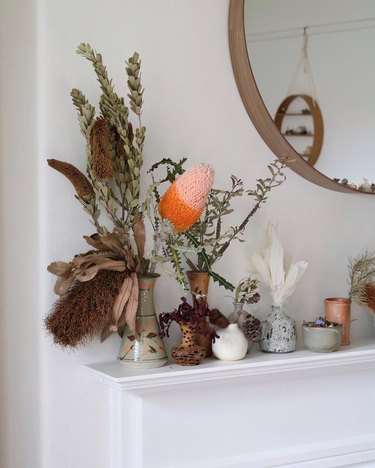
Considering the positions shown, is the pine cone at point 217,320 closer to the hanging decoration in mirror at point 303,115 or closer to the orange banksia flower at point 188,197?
the orange banksia flower at point 188,197

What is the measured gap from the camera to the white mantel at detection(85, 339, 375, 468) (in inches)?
57.7

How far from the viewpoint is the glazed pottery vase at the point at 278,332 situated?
5.20 ft

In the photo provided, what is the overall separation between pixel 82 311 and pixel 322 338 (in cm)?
54

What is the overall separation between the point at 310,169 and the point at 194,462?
2.25 ft

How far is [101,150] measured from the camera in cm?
137

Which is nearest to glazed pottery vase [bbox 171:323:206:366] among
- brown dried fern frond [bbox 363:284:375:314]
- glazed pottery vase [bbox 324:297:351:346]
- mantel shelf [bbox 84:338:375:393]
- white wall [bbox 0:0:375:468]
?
mantel shelf [bbox 84:338:375:393]

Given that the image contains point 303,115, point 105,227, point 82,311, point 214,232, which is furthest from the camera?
point 303,115

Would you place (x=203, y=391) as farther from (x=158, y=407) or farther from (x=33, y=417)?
(x=33, y=417)

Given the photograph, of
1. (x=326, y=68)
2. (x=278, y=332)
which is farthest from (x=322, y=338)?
(x=326, y=68)

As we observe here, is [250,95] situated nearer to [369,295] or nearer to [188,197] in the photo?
[188,197]

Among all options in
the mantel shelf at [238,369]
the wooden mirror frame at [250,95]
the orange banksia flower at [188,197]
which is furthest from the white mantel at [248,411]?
the wooden mirror frame at [250,95]

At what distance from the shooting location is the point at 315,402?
1.71 metres

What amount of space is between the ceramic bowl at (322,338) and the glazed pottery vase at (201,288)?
0.73 ft

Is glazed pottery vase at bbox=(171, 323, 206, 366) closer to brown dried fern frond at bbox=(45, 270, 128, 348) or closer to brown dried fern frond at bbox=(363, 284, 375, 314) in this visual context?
brown dried fern frond at bbox=(45, 270, 128, 348)
